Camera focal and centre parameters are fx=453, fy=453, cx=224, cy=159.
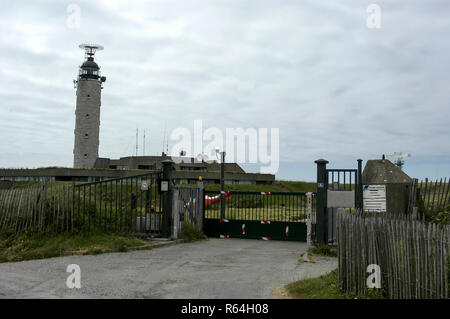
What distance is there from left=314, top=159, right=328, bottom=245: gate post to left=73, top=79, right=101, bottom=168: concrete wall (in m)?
64.9

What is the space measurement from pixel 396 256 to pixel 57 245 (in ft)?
32.3

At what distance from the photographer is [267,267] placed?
11.9m

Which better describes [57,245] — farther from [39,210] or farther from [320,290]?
[320,290]

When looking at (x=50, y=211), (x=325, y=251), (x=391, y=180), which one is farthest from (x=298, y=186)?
(x=50, y=211)

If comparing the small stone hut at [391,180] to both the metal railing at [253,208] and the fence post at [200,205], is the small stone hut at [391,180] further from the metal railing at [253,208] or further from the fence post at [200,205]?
the fence post at [200,205]

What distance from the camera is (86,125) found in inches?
2933

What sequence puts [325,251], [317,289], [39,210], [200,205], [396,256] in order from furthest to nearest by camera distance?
1. [200,205]
2. [39,210]
3. [325,251]
4. [317,289]
5. [396,256]

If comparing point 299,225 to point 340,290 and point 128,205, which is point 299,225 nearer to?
point 128,205

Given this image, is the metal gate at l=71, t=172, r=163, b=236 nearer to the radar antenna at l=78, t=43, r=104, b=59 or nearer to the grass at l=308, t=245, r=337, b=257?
the grass at l=308, t=245, r=337, b=257

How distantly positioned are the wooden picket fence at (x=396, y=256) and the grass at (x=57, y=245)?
7.86 metres
